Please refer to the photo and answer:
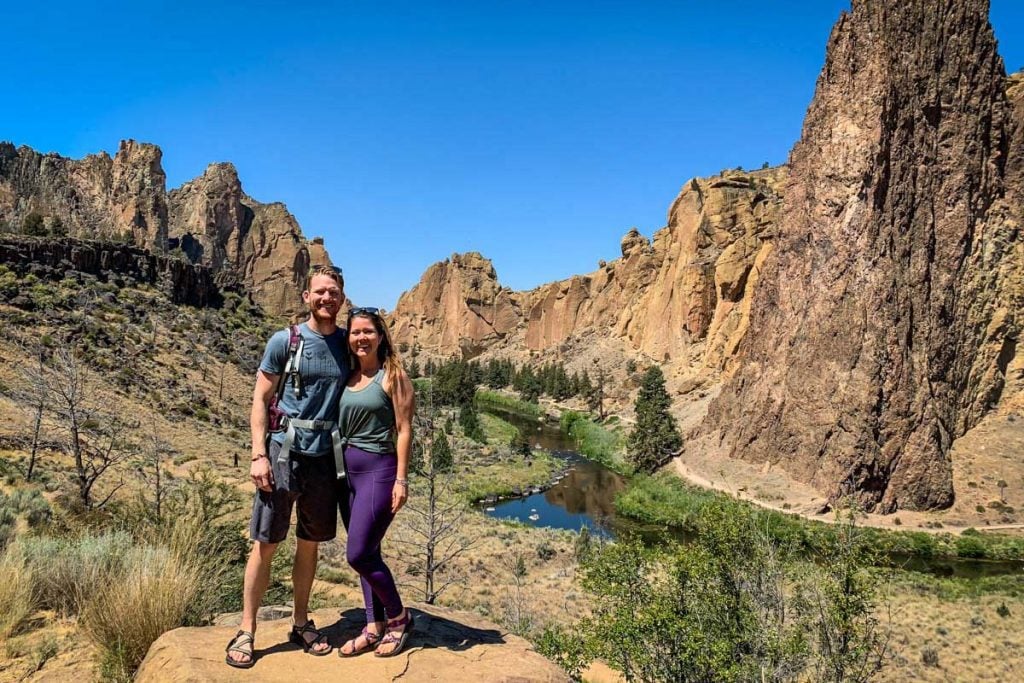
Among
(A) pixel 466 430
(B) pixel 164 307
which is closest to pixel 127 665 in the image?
(B) pixel 164 307

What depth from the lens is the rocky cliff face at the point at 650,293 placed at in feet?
221

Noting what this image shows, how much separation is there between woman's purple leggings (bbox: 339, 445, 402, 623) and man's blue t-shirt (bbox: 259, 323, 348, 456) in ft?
0.85

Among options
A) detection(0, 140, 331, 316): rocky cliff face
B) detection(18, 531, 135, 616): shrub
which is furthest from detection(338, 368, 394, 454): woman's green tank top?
detection(0, 140, 331, 316): rocky cliff face

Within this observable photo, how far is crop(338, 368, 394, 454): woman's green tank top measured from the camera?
4211 millimetres

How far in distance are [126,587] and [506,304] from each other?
159409 mm

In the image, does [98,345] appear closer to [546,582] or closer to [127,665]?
[546,582]

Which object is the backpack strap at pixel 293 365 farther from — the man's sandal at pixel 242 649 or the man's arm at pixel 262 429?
the man's sandal at pixel 242 649

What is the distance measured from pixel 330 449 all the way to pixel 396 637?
4.71 ft

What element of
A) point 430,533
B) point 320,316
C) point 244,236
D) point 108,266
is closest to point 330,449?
point 320,316

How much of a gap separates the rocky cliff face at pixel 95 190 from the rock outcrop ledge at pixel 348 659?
258ft

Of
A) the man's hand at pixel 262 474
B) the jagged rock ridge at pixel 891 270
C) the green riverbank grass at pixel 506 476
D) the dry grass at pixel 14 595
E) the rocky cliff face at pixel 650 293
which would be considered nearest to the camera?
the man's hand at pixel 262 474

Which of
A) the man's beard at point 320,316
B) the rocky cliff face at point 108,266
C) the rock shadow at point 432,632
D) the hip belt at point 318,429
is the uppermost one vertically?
the rocky cliff face at point 108,266

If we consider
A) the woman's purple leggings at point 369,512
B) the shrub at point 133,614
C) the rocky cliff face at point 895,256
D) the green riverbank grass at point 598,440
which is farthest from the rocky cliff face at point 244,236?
the woman's purple leggings at point 369,512

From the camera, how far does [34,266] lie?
4009 cm
